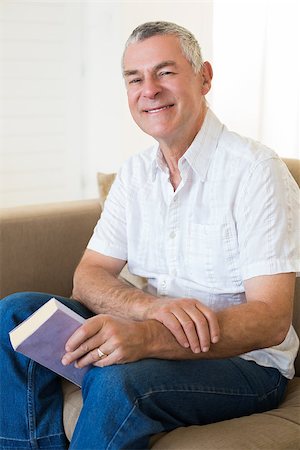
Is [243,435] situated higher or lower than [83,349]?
lower

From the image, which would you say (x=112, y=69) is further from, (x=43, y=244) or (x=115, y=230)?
(x=115, y=230)

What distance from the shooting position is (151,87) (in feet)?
5.26

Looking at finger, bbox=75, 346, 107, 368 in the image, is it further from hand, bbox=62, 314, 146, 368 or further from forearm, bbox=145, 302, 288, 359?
forearm, bbox=145, 302, 288, 359

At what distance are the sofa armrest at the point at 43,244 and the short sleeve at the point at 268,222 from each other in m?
0.78

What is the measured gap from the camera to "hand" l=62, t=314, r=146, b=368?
4.21 ft

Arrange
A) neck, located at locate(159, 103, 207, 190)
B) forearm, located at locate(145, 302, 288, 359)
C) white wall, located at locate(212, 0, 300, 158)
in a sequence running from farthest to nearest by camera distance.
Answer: white wall, located at locate(212, 0, 300, 158), neck, located at locate(159, 103, 207, 190), forearm, located at locate(145, 302, 288, 359)

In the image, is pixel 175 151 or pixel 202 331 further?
pixel 175 151

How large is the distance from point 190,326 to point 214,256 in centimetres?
24

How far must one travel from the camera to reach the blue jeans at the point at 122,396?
1.24m

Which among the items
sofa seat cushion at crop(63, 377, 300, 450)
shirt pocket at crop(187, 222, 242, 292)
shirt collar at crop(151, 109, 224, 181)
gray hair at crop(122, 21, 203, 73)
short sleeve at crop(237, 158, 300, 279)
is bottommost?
sofa seat cushion at crop(63, 377, 300, 450)

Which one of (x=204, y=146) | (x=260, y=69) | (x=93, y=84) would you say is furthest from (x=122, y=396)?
(x=93, y=84)

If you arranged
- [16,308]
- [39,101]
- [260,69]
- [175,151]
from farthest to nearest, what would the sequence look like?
[39,101] → [260,69] → [175,151] → [16,308]

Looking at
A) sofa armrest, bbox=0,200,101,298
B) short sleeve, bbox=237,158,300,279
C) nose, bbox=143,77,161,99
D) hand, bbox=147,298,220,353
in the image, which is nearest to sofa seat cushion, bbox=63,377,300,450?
hand, bbox=147,298,220,353

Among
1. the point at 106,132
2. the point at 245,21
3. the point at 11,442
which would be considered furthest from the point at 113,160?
the point at 11,442
